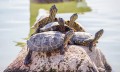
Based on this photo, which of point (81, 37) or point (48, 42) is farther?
point (81, 37)

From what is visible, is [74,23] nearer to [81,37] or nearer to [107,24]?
[81,37]

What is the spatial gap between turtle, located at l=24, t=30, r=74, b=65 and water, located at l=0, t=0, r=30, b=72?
210cm

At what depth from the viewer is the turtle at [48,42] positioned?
725cm

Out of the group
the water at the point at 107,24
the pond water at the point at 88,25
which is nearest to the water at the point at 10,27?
the pond water at the point at 88,25

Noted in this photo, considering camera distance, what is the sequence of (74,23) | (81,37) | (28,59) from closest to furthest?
(28,59) < (81,37) < (74,23)

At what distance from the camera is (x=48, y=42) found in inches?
288

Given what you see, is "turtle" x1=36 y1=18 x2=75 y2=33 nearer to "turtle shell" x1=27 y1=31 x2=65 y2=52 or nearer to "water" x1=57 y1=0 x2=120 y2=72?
"turtle shell" x1=27 y1=31 x2=65 y2=52

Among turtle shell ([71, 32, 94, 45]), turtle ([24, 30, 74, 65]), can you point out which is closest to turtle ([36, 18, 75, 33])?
turtle shell ([71, 32, 94, 45])

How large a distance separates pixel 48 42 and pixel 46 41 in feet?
0.13

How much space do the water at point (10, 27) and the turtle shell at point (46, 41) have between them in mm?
2138

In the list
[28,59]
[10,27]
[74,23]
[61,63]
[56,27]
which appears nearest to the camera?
[61,63]

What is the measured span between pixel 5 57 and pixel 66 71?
3.19 meters

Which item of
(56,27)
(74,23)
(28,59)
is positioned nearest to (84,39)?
(56,27)

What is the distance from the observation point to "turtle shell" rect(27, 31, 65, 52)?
7.25 meters
